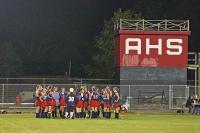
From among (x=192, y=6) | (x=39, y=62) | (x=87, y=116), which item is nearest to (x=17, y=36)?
(x=39, y=62)

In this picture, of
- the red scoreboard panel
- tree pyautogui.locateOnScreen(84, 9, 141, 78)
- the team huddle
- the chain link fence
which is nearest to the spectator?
the chain link fence

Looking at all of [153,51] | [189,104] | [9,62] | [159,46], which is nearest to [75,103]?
[189,104]

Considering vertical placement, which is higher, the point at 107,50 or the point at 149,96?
the point at 107,50

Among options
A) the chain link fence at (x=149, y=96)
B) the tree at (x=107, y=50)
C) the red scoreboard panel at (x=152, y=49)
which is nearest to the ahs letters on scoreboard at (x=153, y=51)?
the red scoreboard panel at (x=152, y=49)

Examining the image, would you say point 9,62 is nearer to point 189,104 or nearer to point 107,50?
point 107,50

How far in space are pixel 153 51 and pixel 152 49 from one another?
0.55 feet

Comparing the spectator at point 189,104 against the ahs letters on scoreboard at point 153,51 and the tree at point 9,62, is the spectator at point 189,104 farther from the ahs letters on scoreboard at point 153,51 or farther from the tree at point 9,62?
the tree at point 9,62

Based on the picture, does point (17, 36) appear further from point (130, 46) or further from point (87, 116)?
point (87, 116)

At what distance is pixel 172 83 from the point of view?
52.4 m

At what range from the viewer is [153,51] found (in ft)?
172

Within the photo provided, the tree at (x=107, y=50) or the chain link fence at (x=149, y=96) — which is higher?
the tree at (x=107, y=50)

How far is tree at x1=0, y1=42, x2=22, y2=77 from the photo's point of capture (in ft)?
255

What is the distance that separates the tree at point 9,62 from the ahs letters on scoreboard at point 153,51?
2793cm

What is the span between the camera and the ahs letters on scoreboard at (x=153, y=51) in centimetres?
5197
